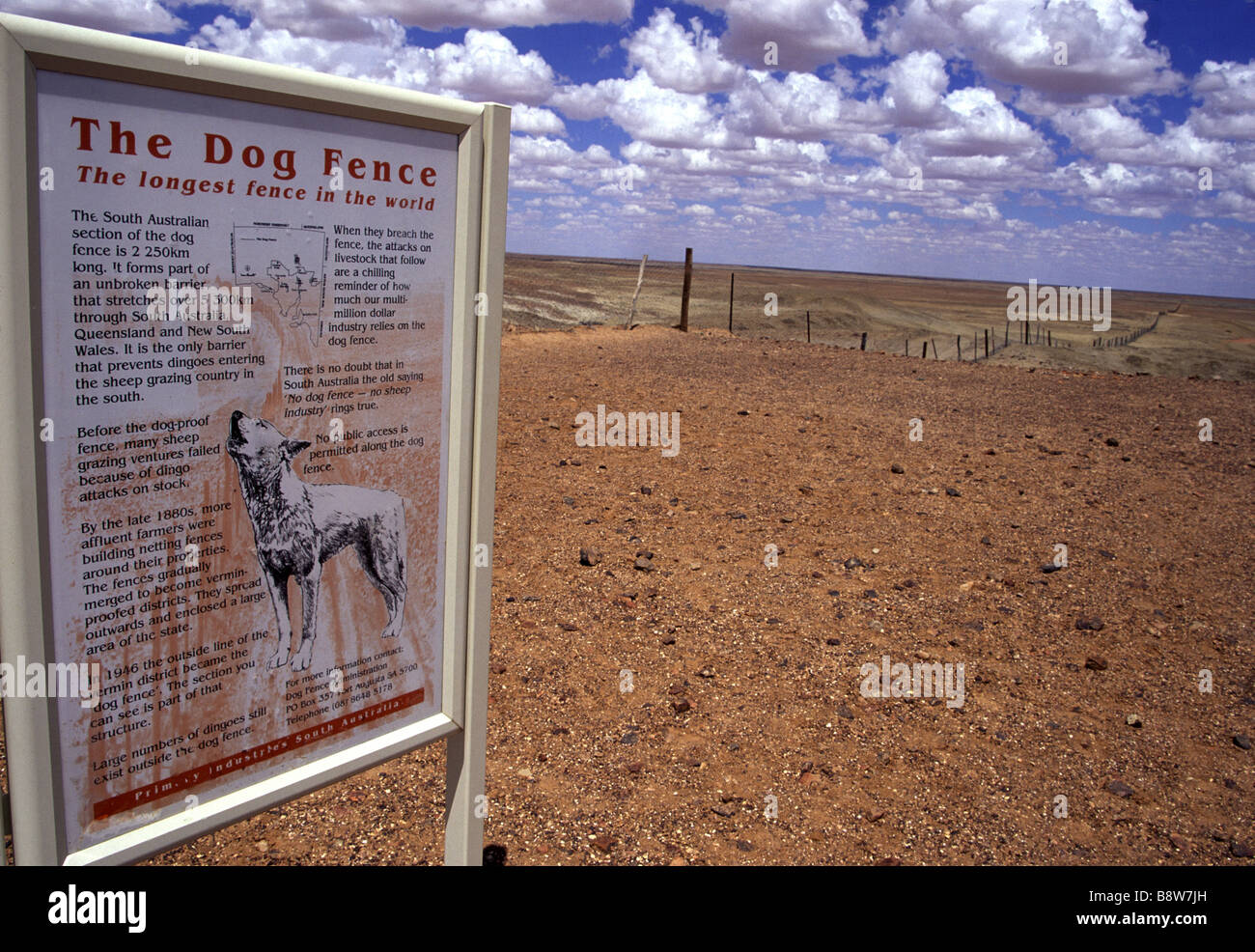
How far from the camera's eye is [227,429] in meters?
1.89

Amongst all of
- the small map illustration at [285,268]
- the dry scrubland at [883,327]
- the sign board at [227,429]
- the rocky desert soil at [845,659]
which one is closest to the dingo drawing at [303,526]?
the sign board at [227,429]

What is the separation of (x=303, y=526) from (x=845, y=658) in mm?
3116

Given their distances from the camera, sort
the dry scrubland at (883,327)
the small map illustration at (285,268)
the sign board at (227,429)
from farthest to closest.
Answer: the dry scrubland at (883,327) → the small map illustration at (285,268) → the sign board at (227,429)

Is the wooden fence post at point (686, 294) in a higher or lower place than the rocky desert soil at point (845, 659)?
higher

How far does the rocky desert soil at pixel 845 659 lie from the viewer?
128 inches

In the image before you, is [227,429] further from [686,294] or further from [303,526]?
[686,294]

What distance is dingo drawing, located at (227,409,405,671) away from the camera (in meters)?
1.95

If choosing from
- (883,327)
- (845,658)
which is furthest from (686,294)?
(883,327)

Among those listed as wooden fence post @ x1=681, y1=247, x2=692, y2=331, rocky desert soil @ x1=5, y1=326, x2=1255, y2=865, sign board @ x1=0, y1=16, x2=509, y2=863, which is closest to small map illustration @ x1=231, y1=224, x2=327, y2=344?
sign board @ x1=0, y1=16, x2=509, y2=863

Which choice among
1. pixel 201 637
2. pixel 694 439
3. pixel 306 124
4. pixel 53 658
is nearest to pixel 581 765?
pixel 201 637

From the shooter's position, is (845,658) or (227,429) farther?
(845,658)

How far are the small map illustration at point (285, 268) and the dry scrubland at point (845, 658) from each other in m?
1.97

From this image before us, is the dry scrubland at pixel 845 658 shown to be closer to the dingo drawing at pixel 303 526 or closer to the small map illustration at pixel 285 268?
the dingo drawing at pixel 303 526

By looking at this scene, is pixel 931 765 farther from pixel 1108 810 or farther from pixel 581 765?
pixel 581 765
